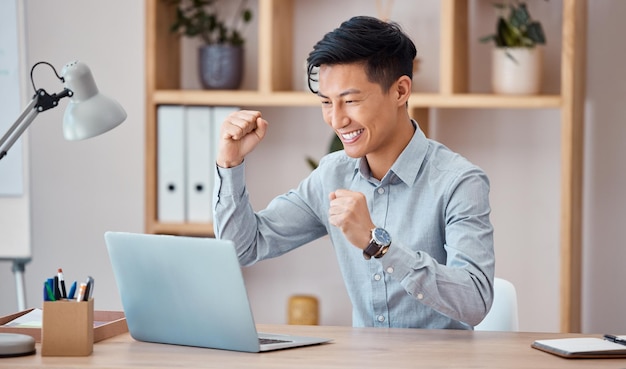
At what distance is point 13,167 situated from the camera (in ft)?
11.3

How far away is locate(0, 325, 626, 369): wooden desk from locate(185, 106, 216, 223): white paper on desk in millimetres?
1438

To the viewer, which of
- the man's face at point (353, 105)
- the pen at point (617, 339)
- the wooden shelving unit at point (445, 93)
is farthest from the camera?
the wooden shelving unit at point (445, 93)

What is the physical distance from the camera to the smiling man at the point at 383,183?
6.53ft

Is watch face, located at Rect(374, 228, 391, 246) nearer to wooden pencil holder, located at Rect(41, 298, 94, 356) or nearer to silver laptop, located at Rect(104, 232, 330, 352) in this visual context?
silver laptop, located at Rect(104, 232, 330, 352)

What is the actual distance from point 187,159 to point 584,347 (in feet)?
6.05

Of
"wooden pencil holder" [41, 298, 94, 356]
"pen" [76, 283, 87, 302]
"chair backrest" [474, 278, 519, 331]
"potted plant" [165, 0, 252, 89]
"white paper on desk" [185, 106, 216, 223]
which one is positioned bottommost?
"chair backrest" [474, 278, 519, 331]

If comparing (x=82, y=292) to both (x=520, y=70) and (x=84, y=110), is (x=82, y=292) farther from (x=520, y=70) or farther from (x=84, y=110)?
(x=520, y=70)

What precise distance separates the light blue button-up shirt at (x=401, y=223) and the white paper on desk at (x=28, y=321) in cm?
44

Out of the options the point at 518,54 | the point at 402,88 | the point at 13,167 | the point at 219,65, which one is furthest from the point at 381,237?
the point at 13,167

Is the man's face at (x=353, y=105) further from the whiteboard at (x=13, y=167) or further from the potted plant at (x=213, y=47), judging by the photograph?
the whiteboard at (x=13, y=167)

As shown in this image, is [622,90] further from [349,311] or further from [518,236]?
[349,311]

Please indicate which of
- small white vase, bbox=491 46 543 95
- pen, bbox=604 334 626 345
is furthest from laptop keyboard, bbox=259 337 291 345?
small white vase, bbox=491 46 543 95

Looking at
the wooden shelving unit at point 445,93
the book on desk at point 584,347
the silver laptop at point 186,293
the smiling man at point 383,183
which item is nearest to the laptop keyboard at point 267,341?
the silver laptop at point 186,293

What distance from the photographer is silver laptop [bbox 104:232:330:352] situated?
1635 mm
